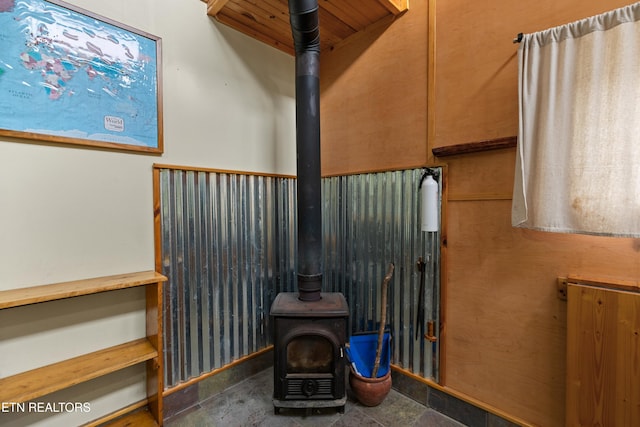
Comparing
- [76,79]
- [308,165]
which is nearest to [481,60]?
[308,165]

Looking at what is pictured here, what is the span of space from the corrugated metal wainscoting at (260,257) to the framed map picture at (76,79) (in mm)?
356

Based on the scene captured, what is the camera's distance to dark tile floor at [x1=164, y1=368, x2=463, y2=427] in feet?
5.49

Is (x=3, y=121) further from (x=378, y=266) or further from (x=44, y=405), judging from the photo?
(x=378, y=266)

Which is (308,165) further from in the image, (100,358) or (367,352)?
(100,358)

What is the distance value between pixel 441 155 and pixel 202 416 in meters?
2.29

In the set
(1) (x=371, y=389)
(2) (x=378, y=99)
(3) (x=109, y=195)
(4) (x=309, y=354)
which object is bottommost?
(1) (x=371, y=389)

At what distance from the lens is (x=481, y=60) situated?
1.57 m

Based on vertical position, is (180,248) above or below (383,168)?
below

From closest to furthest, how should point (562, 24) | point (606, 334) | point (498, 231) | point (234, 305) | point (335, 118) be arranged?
point (606, 334) → point (562, 24) → point (498, 231) → point (234, 305) → point (335, 118)

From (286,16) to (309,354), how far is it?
2423 mm

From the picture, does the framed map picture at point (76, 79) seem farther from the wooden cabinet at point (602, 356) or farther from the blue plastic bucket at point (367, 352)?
the wooden cabinet at point (602, 356)

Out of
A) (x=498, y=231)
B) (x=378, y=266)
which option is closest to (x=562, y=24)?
(x=498, y=231)

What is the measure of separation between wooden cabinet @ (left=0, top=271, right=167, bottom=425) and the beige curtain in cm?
207

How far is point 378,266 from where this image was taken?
2.08m
